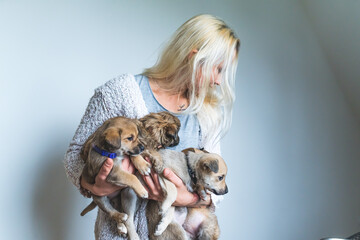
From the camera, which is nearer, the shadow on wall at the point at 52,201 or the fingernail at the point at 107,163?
the fingernail at the point at 107,163

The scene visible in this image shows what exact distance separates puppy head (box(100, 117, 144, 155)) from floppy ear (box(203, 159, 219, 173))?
0.28 metres

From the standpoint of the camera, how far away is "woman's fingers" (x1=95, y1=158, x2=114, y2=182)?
1.29 meters

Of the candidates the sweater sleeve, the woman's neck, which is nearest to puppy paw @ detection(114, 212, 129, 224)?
the sweater sleeve

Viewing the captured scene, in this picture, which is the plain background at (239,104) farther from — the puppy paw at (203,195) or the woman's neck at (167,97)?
the puppy paw at (203,195)

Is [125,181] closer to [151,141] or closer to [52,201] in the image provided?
[151,141]

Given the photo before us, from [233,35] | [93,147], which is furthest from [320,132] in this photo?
[93,147]

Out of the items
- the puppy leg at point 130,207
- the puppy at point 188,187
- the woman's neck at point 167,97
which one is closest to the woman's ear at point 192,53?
the woman's neck at point 167,97

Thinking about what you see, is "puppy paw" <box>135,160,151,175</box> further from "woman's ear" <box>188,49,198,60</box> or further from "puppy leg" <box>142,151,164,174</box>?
"woman's ear" <box>188,49,198,60</box>

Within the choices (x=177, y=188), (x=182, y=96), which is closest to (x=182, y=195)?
(x=177, y=188)

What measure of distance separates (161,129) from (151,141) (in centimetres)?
6

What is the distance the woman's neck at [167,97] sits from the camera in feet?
5.31

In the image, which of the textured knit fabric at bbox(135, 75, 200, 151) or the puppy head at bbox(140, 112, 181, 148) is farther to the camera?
the textured knit fabric at bbox(135, 75, 200, 151)

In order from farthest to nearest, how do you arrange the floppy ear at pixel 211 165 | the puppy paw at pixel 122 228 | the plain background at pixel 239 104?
the plain background at pixel 239 104, the floppy ear at pixel 211 165, the puppy paw at pixel 122 228

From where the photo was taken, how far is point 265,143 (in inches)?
122
